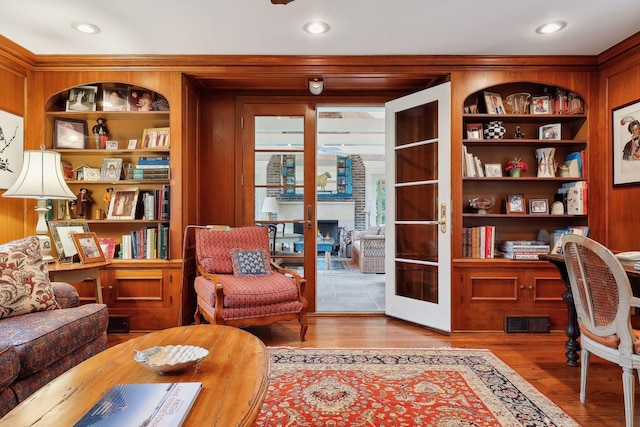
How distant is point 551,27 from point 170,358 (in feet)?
11.0

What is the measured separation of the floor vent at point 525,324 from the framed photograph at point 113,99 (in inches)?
163

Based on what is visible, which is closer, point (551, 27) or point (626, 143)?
point (551, 27)

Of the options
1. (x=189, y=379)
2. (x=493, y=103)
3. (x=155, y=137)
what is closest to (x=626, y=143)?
(x=493, y=103)

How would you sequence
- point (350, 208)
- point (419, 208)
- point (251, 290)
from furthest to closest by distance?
1. point (350, 208)
2. point (419, 208)
3. point (251, 290)

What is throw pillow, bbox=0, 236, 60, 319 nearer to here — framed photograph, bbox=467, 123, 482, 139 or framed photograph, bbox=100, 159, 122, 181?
framed photograph, bbox=100, 159, 122, 181

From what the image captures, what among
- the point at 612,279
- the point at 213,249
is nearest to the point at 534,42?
the point at 612,279

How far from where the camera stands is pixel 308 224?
3691 mm

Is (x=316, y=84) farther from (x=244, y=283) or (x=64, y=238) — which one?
(x=64, y=238)

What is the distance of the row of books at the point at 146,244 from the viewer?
3201 millimetres

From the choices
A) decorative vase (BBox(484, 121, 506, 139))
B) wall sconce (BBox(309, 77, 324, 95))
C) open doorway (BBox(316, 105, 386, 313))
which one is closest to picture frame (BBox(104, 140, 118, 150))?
wall sconce (BBox(309, 77, 324, 95))

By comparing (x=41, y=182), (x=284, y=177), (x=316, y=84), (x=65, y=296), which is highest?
(x=316, y=84)

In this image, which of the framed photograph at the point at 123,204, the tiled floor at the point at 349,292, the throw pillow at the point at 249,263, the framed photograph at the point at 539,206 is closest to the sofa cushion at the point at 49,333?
the throw pillow at the point at 249,263

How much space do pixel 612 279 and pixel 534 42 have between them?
7.15ft

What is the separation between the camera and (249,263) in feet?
10.3
